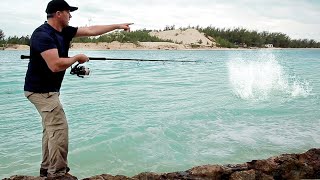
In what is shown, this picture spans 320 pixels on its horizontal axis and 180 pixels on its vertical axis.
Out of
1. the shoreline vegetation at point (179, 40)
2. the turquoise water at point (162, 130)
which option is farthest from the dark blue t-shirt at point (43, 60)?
the shoreline vegetation at point (179, 40)

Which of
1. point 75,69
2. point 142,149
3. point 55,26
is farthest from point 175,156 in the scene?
point 55,26

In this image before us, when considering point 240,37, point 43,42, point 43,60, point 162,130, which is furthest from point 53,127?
point 240,37

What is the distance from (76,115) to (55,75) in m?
5.80

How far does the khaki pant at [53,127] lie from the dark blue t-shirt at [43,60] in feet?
0.30

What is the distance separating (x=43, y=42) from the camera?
3.71m

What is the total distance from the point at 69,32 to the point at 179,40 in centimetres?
8786

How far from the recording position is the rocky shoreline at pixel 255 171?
405 cm

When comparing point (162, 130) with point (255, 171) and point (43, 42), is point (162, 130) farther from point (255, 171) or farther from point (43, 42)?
point (43, 42)

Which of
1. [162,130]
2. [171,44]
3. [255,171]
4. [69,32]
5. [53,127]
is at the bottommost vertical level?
[162,130]

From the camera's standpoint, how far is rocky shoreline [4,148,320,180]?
405cm

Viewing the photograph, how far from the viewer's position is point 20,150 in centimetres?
657

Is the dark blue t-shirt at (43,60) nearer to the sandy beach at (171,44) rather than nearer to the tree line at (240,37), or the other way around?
the sandy beach at (171,44)

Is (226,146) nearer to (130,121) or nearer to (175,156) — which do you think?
(175,156)

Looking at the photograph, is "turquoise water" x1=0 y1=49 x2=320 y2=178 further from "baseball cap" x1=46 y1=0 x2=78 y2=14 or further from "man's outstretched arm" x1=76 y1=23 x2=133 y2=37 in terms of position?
"baseball cap" x1=46 y1=0 x2=78 y2=14
